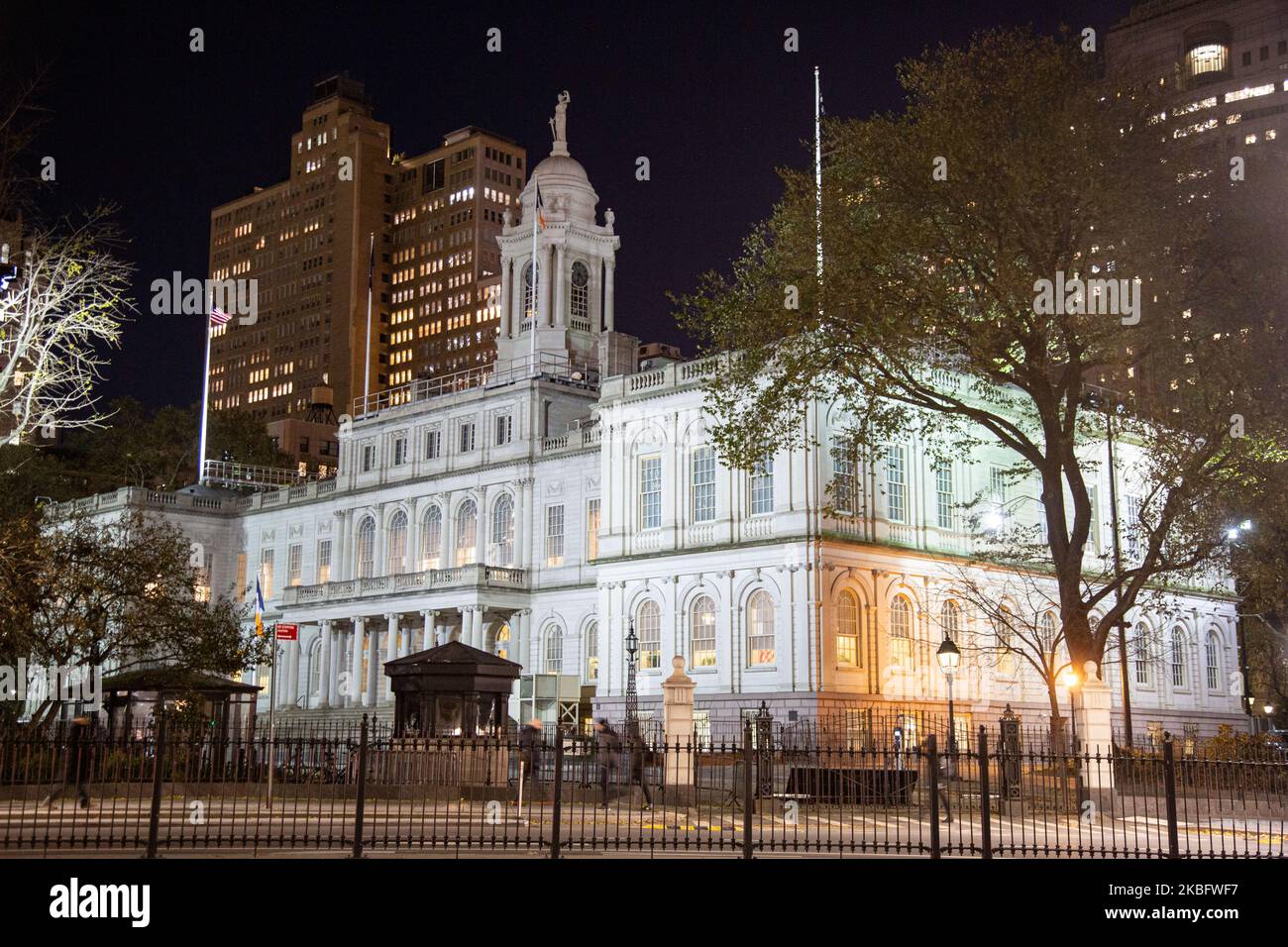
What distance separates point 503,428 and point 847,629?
24187 millimetres

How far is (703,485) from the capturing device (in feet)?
173

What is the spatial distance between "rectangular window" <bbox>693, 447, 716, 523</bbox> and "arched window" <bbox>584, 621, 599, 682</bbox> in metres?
10.6

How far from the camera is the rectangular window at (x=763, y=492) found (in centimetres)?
5047

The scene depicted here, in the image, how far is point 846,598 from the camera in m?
49.7

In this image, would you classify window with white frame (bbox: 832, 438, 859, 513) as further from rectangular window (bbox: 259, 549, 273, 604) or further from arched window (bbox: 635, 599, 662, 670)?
rectangular window (bbox: 259, 549, 273, 604)

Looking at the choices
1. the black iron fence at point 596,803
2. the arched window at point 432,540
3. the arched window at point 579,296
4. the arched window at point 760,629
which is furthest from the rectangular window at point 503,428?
the black iron fence at point 596,803

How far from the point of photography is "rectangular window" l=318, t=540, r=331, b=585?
76081mm

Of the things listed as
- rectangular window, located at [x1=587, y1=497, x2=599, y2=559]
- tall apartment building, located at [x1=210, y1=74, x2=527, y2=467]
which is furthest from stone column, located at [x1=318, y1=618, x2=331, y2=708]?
tall apartment building, located at [x1=210, y1=74, x2=527, y2=467]

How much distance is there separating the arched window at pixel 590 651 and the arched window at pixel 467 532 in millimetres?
8876

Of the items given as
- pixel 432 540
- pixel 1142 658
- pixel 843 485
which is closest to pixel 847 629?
pixel 843 485

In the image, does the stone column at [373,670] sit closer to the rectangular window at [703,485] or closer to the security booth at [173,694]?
the rectangular window at [703,485]

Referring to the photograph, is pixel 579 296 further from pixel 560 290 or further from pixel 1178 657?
pixel 1178 657
